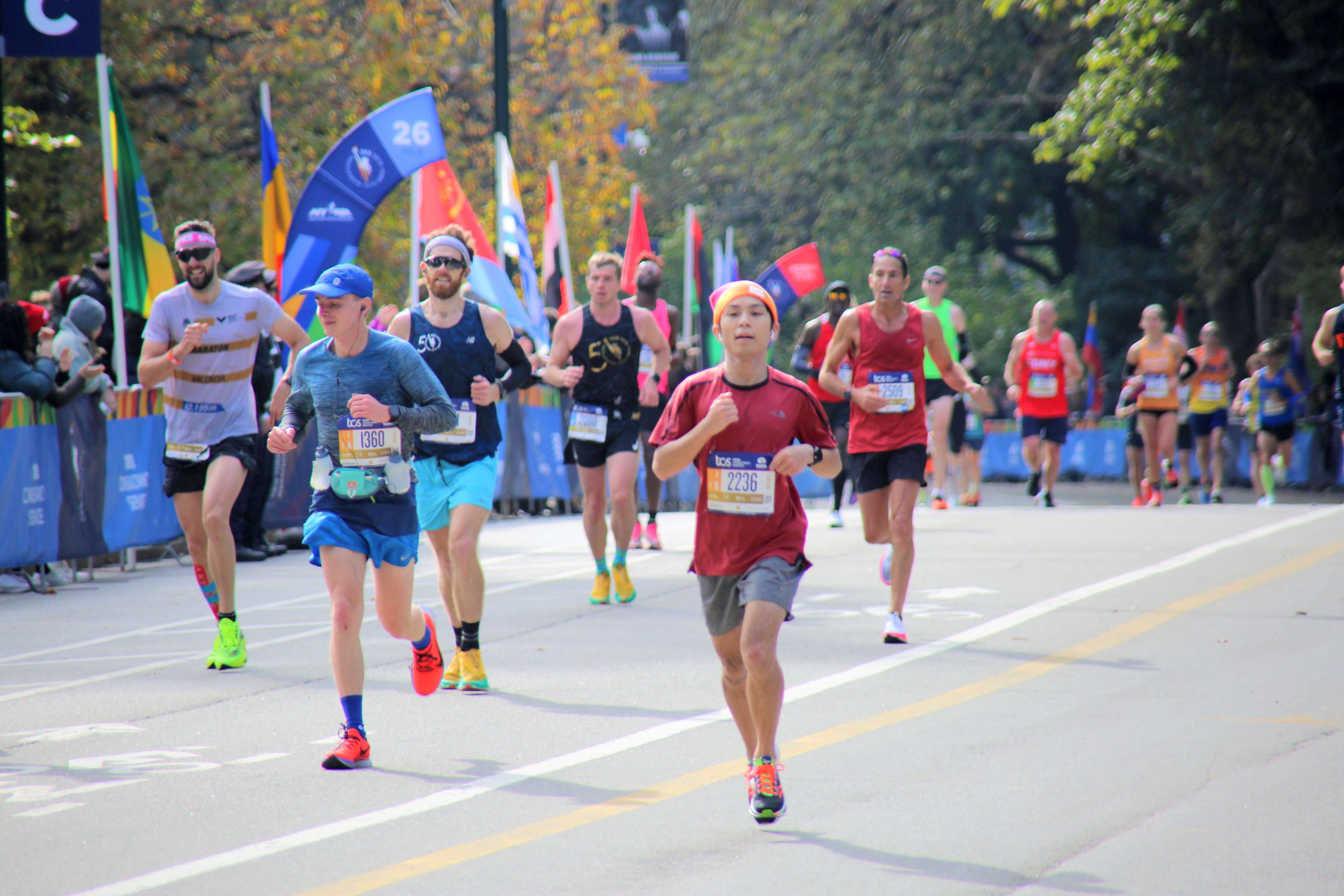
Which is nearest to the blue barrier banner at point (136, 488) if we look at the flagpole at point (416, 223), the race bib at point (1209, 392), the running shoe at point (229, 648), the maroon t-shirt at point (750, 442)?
the flagpole at point (416, 223)

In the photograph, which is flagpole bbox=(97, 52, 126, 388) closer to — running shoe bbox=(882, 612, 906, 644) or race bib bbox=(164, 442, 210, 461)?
race bib bbox=(164, 442, 210, 461)

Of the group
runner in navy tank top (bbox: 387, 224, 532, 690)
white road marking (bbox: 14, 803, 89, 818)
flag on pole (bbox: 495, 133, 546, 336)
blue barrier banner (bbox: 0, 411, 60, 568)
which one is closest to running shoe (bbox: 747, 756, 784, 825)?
white road marking (bbox: 14, 803, 89, 818)

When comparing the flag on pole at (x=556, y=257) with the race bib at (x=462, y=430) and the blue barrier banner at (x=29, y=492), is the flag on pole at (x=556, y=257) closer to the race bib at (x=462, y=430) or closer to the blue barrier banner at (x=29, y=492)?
the blue barrier banner at (x=29, y=492)

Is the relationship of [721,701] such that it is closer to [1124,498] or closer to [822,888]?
[822,888]

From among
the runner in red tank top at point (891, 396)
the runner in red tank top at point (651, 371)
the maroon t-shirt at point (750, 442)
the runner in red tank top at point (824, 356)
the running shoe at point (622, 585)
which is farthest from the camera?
the runner in red tank top at point (824, 356)

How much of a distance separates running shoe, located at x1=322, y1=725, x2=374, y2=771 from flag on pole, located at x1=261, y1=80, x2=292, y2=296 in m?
10.2

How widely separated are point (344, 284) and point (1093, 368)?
94.2ft

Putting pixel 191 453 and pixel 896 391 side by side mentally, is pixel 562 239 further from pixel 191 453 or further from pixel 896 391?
pixel 191 453

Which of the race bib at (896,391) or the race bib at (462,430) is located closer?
the race bib at (462,430)

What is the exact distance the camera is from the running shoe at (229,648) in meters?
8.77

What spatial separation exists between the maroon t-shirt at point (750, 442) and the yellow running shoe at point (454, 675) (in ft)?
8.38

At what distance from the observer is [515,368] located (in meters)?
8.45

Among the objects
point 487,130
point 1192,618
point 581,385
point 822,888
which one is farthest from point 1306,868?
point 487,130

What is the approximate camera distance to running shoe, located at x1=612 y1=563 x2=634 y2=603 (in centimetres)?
1090
